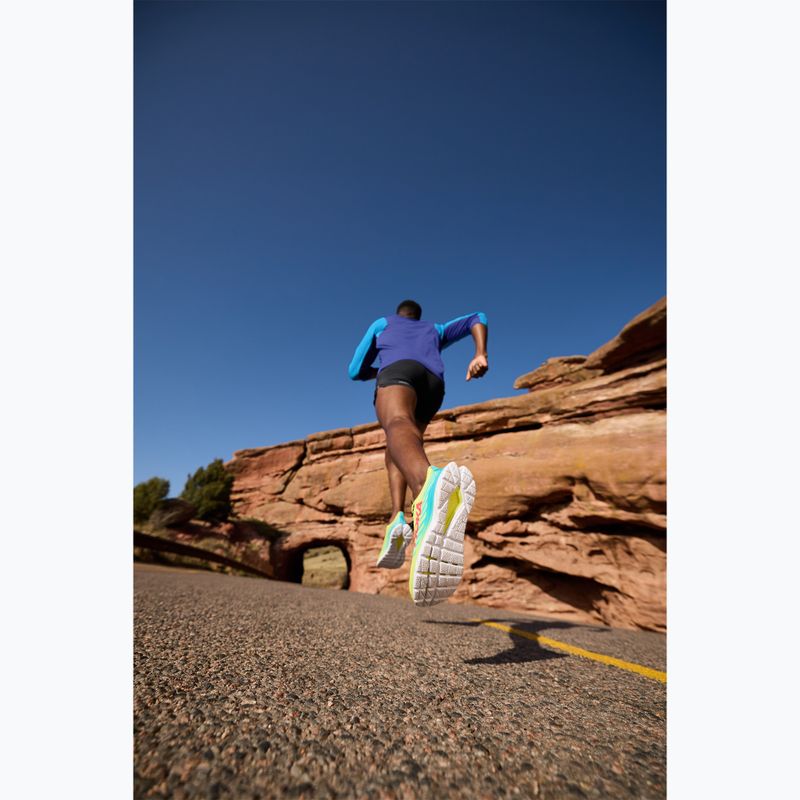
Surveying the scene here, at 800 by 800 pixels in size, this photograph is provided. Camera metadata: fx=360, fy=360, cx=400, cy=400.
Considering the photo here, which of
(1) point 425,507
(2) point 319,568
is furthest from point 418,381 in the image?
(2) point 319,568

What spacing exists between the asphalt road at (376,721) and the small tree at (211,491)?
13982 mm

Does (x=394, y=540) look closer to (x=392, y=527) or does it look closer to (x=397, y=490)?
(x=392, y=527)

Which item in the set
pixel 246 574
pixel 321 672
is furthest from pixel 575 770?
pixel 246 574

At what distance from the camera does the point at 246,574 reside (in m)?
10.5

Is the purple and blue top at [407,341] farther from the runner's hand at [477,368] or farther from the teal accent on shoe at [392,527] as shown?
the teal accent on shoe at [392,527]

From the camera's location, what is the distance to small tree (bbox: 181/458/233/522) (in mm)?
13891

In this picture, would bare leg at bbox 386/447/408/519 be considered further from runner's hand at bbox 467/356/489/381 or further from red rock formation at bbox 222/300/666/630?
red rock formation at bbox 222/300/666/630

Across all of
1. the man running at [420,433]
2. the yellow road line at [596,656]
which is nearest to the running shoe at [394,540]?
the man running at [420,433]

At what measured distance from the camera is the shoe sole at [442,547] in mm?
1385

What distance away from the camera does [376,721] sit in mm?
909

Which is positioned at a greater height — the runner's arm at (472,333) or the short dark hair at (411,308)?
the short dark hair at (411,308)

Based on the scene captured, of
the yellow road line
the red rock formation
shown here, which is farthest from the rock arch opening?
A: the yellow road line

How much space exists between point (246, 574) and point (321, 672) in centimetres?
→ 1103
